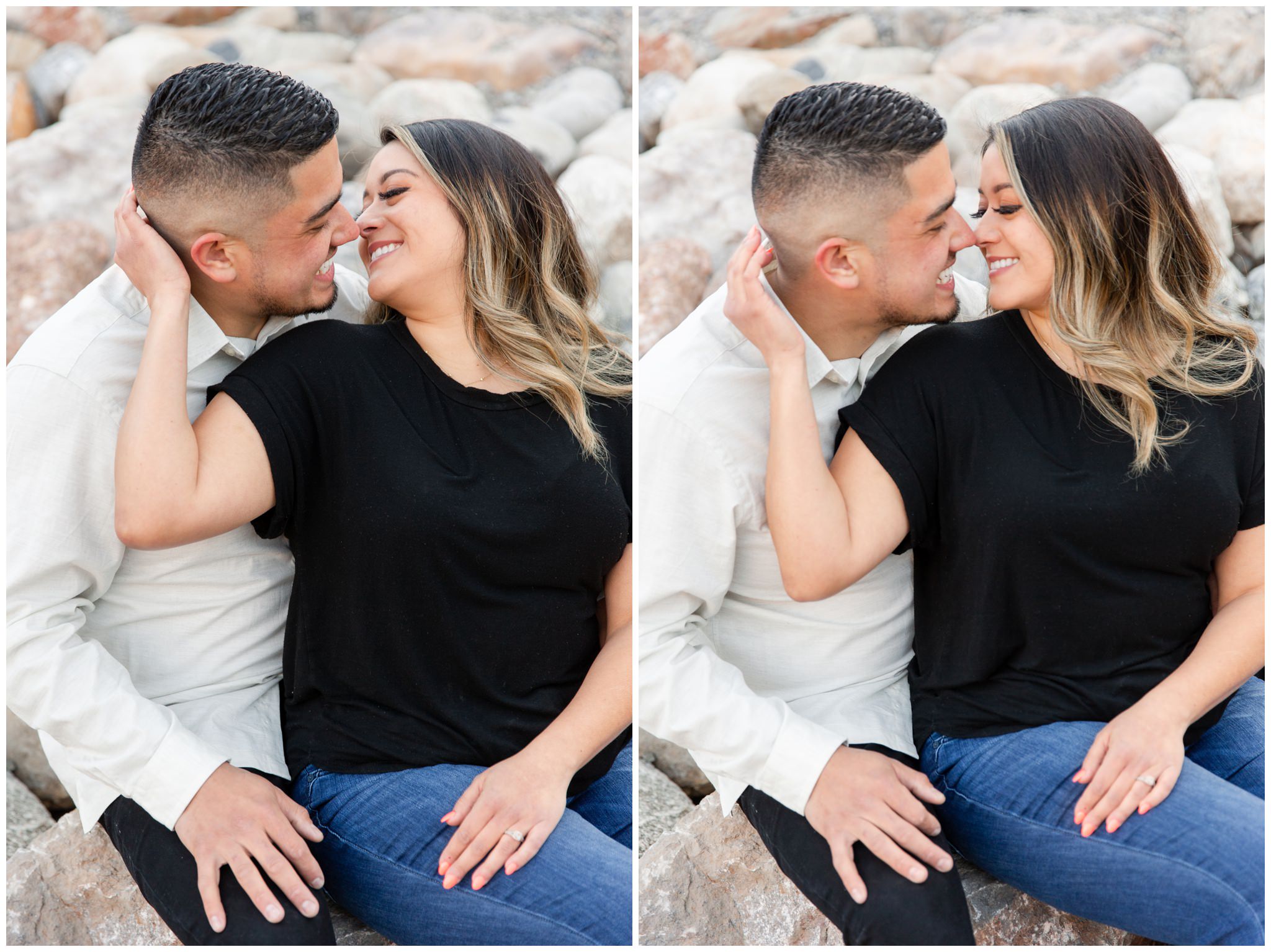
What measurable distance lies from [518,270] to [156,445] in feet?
2.22

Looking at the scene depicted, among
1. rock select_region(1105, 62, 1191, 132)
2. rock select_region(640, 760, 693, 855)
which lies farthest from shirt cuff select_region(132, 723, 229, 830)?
rock select_region(1105, 62, 1191, 132)

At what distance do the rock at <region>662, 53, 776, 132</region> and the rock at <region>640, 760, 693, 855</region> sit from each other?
1.58 metres

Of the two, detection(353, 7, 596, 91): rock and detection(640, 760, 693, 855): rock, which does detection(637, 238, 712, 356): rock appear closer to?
detection(353, 7, 596, 91): rock

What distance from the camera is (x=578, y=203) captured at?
294 cm

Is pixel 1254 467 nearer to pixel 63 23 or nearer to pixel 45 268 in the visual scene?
pixel 45 268

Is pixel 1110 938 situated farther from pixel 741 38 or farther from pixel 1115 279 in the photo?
pixel 741 38

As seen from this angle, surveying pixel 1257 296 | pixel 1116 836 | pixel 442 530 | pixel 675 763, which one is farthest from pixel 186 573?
pixel 1257 296

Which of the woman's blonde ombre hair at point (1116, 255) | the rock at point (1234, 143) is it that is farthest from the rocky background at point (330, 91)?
the rock at point (1234, 143)

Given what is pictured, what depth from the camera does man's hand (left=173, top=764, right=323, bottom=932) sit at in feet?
5.34

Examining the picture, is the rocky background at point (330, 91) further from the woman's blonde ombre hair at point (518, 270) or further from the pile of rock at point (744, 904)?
the pile of rock at point (744, 904)

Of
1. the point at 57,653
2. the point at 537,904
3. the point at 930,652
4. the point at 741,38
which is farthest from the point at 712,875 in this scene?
the point at 741,38

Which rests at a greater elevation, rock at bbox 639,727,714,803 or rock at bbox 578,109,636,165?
rock at bbox 578,109,636,165

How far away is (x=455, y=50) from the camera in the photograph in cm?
270

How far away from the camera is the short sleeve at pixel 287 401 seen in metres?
1.71
